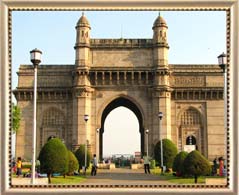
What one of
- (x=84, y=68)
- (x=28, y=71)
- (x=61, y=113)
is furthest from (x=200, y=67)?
(x=28, y=71)

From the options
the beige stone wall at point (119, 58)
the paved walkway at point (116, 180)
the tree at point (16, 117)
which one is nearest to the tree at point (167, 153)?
the paved walkway at point (116, 180)

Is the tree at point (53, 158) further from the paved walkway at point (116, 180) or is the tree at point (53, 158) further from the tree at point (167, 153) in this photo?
the tree at point (167, 153)

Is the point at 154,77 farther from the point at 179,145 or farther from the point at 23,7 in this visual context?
the point at 23,7

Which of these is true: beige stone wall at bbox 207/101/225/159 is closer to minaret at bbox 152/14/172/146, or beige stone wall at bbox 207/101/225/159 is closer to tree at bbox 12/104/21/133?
minaret at bbox 152/14/172/146

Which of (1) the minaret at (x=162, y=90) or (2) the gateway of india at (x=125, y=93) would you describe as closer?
(1) the minaret at (x=162, y=90)

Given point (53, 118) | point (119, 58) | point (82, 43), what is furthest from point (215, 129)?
point (53, 118)
